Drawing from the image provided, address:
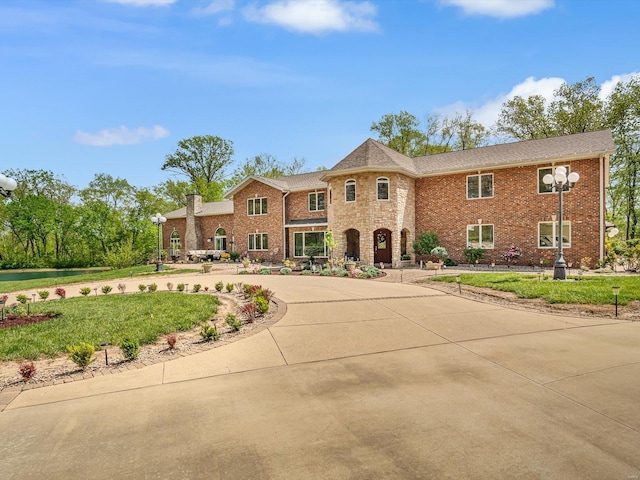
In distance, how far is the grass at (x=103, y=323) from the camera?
20.2 feet

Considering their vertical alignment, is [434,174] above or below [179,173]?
below

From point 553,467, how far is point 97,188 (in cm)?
5042

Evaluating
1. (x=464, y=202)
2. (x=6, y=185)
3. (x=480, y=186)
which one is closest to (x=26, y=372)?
(x=6, y=185)

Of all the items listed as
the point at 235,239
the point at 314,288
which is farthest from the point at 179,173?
the point at 314,288

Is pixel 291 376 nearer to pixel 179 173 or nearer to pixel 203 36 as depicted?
pixel 203 36

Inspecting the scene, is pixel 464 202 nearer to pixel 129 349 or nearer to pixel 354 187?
pixel 354 187

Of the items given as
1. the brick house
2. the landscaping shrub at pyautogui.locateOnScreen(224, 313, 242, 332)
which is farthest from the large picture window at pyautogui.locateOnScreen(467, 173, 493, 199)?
the landscaping shrub at pyautogui.locateOnScreen(224, 313, 242, 332)

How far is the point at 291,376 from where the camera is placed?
187 inches

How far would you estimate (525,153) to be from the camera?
2005cm

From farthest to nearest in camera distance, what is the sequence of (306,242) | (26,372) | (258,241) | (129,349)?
(258,241) < (306,242) < (129,349) < (26,372)

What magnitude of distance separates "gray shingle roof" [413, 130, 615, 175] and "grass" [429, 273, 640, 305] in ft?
28.4

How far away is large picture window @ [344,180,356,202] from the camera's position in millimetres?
21422

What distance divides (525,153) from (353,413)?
828 inches

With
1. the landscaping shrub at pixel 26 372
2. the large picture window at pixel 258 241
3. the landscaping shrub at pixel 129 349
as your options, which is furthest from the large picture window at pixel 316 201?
the landscaping shrub at pixel 26 372
